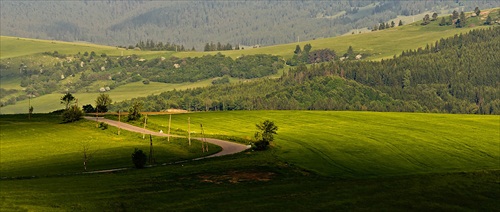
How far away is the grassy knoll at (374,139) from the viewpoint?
11497 centimetres

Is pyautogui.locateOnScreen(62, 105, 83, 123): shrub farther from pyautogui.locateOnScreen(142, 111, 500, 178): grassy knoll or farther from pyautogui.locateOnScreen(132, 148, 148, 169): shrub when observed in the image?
pyautogui.locateOnScreen(132, 148, 148, 169): shrub

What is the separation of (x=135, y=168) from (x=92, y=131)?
56970 mm

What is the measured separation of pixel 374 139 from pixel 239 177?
63.1 metres

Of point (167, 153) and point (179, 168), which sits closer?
point (179, 168)

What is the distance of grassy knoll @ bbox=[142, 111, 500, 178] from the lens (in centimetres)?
11497

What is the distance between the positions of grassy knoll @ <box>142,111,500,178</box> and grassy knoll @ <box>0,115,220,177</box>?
56.5 feet

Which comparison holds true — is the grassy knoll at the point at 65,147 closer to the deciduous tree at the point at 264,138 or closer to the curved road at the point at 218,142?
the curved road at the point at 218,142

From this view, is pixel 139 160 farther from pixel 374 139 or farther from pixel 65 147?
pixel 374 139

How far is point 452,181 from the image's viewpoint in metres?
76.2

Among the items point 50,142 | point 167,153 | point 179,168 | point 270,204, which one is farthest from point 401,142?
point 270,204

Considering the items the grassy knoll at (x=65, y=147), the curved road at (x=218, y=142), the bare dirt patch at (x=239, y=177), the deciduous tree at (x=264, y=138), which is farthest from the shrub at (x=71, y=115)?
the bare dirt patch at (x=239, y=177)

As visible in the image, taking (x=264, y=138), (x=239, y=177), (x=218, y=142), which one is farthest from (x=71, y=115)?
(x=239, y=177)

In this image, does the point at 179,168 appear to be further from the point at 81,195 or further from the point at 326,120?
the point at 326,120

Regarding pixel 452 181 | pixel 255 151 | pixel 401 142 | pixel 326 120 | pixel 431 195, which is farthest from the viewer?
pixel 326 120
